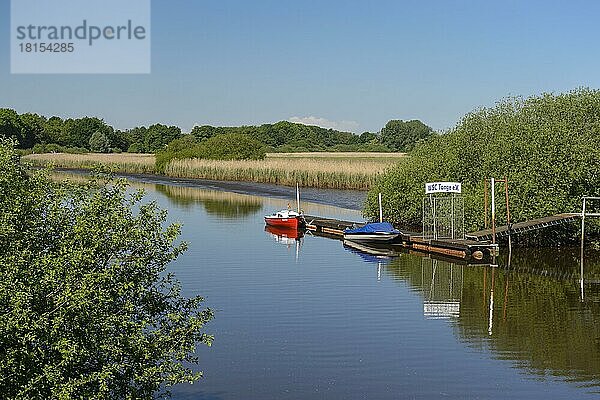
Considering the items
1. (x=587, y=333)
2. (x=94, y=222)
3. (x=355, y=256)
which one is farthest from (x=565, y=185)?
(x=94, y=222)

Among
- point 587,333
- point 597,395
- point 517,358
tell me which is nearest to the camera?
point 597,395

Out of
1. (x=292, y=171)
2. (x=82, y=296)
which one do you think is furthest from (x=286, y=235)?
(x=292, y=171)

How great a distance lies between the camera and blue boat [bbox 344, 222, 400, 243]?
29.8 metres

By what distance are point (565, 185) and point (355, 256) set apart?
7846 millimetres

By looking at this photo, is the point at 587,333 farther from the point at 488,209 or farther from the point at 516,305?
the point at 488,209

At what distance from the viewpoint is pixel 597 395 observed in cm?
1259

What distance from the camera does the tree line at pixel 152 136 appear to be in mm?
114938

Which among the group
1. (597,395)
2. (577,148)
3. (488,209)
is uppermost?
(577,148)

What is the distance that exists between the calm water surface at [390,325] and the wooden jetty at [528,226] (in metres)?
0.92

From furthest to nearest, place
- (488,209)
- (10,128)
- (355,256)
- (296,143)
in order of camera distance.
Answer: (296,143)
(10,128)
(488,209)
(355,256)

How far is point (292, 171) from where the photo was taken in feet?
202

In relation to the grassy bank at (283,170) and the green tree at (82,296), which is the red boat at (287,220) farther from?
the green tree at (82,296)

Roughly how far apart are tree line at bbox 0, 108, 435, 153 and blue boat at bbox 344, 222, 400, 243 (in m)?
78.2

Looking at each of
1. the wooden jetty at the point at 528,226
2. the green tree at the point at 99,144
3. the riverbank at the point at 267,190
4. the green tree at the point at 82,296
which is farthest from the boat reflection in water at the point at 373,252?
the green tree at the point at 99,144
